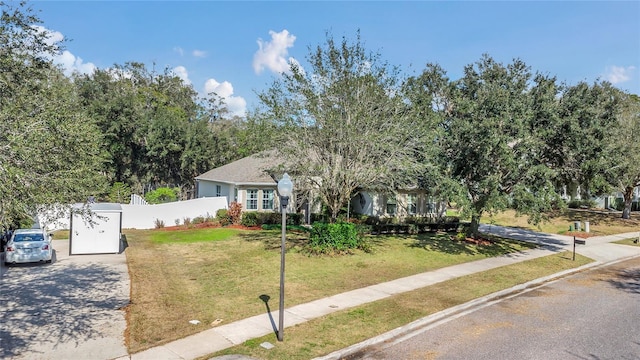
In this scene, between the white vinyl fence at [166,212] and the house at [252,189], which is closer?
the white vinyl fence at [166,212]

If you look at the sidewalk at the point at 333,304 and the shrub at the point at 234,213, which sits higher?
the shrub at the point at 234,213

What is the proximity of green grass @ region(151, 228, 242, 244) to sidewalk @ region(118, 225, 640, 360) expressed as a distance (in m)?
11.9

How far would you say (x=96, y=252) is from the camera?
18.5m

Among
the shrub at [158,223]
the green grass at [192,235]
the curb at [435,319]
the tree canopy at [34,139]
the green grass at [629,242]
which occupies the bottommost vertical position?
the curb at [435,319]

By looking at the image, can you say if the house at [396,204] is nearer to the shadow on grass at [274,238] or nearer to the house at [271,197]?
the house at [271,197]

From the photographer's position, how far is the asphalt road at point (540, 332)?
874cm

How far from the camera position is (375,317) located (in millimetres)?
10789

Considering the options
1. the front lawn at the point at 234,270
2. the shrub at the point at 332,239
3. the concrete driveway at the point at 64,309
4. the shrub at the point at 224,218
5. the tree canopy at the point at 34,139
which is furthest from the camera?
the shrub at the point at 224,218

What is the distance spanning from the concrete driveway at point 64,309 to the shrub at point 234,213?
36.0ft

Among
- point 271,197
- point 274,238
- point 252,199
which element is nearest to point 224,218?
point 252,199

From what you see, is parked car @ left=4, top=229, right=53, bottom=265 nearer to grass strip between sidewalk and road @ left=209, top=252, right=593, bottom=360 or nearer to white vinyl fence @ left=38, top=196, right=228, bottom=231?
white vinyl fence @ left=38, top=196, right=228, bottom=231

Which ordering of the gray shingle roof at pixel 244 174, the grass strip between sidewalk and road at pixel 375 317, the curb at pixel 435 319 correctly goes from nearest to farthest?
the grass strip between sidewalk and road at pixel 375 317, the curb at pixel 435 319, the gray shingle roof at pixel 244 174

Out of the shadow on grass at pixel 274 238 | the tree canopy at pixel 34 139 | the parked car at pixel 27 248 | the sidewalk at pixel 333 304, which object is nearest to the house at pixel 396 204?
the shadow on grass at pixel 274 238

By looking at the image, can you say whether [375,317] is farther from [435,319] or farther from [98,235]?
[98,235]
